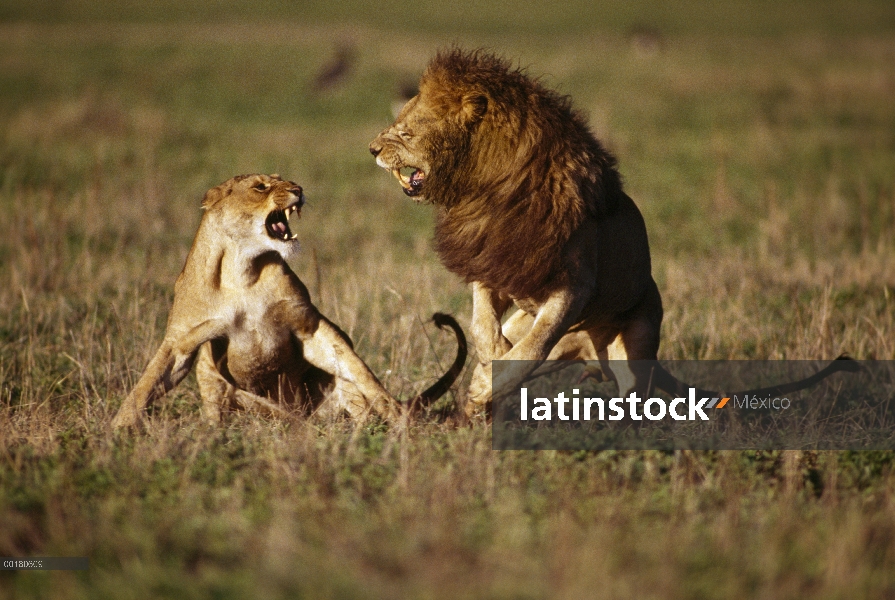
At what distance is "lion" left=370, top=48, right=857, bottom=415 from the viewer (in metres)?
5.06

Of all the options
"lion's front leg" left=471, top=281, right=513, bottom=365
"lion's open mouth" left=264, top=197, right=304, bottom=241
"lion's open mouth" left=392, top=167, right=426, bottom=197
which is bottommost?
"lion's front leg" left=471, top=281, right=513, bottom=365

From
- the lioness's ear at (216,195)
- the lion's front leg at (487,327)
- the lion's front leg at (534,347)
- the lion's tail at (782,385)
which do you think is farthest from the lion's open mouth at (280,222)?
the lion's tail at (782,385)

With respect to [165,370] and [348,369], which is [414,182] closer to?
[348,369]

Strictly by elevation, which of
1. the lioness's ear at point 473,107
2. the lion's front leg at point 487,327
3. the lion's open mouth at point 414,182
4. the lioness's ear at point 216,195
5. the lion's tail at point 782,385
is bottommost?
the lion's tail at point 782,385

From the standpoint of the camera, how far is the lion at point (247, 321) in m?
4.95

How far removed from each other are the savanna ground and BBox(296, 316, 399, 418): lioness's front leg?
0.49 feet

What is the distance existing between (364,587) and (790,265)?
761 cm

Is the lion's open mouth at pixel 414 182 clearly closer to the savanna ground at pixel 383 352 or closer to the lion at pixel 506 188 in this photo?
the lion at pixel 506 188

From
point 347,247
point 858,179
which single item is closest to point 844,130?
point 858,179

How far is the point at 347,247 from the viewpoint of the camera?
10.4 meters

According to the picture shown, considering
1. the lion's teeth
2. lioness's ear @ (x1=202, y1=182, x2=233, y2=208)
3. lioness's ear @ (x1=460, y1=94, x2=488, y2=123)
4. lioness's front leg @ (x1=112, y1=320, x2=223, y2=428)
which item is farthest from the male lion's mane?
lioness's front leg @ (x1=112, y1=320, x2=223, y2=428)

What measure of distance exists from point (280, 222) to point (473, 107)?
105cm

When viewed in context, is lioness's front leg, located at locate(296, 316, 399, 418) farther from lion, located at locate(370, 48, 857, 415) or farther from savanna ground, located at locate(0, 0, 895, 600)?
lion, located at locate(370, 48, 857, 415)

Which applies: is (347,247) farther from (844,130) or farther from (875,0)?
(875,0)
